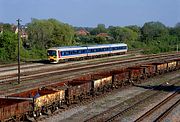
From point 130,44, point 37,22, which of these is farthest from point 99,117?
point 130,44

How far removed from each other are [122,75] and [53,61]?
2803 cm

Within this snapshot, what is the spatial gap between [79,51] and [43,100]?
47.2 meters

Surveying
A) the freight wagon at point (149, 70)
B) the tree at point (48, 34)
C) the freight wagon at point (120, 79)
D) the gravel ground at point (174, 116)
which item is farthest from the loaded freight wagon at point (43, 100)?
the tree at point (48, 34)

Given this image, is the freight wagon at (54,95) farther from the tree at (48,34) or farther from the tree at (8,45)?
the tree at (48,34)

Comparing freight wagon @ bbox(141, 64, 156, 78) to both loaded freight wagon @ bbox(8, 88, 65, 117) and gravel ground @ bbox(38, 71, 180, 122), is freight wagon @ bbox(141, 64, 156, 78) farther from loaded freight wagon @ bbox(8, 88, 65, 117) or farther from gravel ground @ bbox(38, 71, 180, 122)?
loaded freight wagon @ bbox(8, 88, 65, 117)

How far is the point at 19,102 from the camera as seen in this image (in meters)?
20.7

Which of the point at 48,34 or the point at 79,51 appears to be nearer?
the point at 79,51

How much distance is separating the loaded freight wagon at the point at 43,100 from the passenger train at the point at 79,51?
118ft

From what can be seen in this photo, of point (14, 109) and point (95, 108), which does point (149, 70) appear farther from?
point (14, 109)

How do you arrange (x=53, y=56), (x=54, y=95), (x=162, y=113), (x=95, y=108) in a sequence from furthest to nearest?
(x=53, y=56)
(x=95, y=108)
(x=162, y=113)
(x=54, y=95)

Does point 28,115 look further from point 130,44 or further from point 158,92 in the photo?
point 130,44

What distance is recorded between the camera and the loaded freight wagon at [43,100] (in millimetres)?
21933

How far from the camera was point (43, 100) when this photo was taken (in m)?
22.8

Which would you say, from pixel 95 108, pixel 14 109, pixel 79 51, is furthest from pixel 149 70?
pixel 79 51
